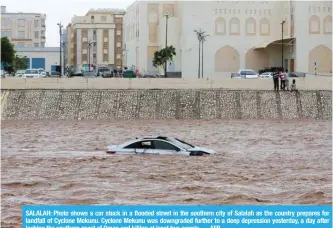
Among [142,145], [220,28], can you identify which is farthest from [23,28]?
[142,145]

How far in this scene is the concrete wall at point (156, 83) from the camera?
43.7 m

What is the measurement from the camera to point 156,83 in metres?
44.5

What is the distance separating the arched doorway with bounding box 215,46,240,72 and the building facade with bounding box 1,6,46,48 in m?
45.3

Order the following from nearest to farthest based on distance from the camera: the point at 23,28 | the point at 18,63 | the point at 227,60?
the point at 227,60 < the point at 18,63 < the point at 23,28

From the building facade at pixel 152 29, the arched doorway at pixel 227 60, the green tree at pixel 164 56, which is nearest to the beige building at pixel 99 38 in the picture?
the building facade at pixel 152 29

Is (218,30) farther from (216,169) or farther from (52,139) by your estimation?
(216,169)

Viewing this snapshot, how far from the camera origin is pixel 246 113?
41562 millimetres

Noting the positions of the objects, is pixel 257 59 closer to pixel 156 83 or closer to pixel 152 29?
pixel 152 29

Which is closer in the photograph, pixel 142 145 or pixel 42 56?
pixel 142 145

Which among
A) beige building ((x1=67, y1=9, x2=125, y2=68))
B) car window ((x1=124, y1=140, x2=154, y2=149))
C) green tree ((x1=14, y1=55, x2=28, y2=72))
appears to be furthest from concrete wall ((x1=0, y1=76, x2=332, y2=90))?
beige building ((x1=67, y1=9, x2=125, y2=68))

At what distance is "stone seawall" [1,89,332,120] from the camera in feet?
136

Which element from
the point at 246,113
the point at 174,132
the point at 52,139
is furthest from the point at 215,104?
the point at 52,139

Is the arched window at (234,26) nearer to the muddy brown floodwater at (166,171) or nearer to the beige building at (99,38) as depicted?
the muddy brown floodwater at (166,171)

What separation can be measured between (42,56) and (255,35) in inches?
1408
